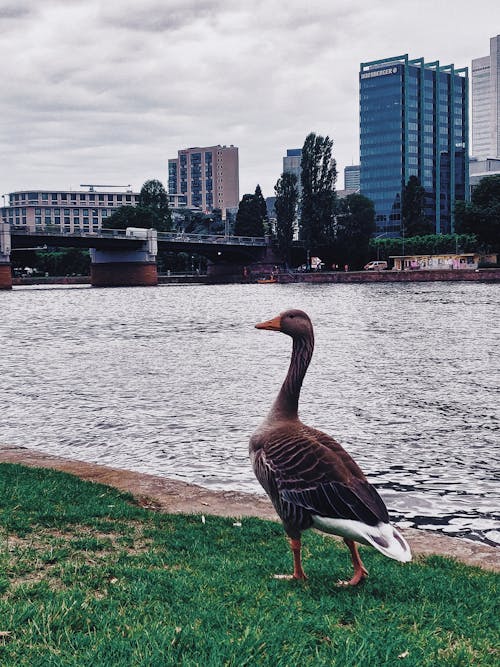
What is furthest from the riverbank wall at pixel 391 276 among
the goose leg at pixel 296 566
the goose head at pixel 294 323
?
the goose leg at pixel 296 566

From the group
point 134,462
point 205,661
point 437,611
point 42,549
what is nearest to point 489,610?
point 437,611

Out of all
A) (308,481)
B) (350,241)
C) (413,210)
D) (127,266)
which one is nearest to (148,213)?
(127,266)

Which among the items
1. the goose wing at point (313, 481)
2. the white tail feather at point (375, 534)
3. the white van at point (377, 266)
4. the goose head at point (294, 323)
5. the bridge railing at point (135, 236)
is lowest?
the white tail feather at point (375, 534)

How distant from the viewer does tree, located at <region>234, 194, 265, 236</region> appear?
154m

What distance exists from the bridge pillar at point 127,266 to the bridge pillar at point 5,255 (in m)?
21.8

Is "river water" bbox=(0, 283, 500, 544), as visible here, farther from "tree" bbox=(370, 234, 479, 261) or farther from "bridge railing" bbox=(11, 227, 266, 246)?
"tree" bbox=(370, 234, 479, 261)

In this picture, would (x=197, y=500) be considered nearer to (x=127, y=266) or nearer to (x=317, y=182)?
(x=317, y=182)

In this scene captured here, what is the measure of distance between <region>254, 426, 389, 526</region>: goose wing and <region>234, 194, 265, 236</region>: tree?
149 m

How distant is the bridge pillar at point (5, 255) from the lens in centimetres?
10943

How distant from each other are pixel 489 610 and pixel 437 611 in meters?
0.45

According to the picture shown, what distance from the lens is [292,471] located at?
5.71 meters

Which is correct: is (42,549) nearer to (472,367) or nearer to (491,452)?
(491,452)

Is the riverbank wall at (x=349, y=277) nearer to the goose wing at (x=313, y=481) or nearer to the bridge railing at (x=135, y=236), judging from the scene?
the bridge railing at (x=135, y=236)

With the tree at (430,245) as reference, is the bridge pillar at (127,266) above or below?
below
